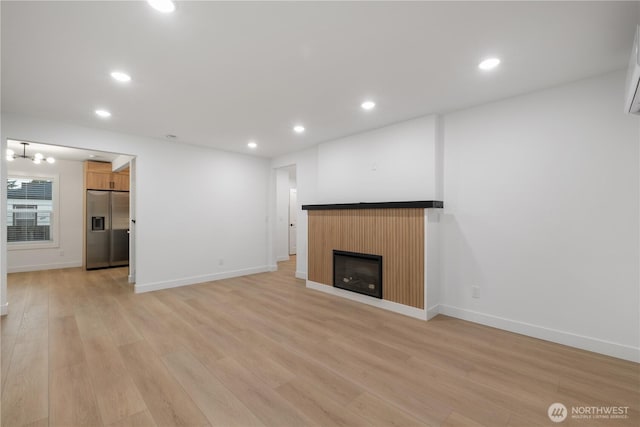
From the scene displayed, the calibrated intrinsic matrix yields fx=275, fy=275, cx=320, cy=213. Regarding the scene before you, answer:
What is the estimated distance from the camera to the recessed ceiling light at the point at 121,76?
256cm

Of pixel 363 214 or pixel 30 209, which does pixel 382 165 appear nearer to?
pixel 363 214

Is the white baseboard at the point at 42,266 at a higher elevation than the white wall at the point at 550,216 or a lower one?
lower

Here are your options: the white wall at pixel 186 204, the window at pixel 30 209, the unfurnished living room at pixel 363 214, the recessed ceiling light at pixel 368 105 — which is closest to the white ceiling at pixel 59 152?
the window at pixel 30 209

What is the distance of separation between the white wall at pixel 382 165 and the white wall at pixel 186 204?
187 cm

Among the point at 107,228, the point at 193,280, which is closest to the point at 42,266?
the point at 107,228

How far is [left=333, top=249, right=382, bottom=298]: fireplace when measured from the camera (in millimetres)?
3891

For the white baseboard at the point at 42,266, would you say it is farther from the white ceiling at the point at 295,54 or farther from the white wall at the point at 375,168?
the white wall at the point at 375,168

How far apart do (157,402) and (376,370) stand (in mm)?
1617

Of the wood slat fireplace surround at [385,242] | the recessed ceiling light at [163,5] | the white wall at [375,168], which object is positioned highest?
the recessed ceiling light at [163,5]

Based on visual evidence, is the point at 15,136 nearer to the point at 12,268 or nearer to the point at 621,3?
the point at 12,268

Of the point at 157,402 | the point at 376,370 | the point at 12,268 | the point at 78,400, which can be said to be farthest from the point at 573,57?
the point at 12,268

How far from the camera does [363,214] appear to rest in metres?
4.10

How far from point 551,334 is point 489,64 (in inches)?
106

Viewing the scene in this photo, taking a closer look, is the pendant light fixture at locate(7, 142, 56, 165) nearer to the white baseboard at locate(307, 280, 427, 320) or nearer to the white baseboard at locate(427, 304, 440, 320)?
the white baseboard at locate(307, 280, 427, 320)
